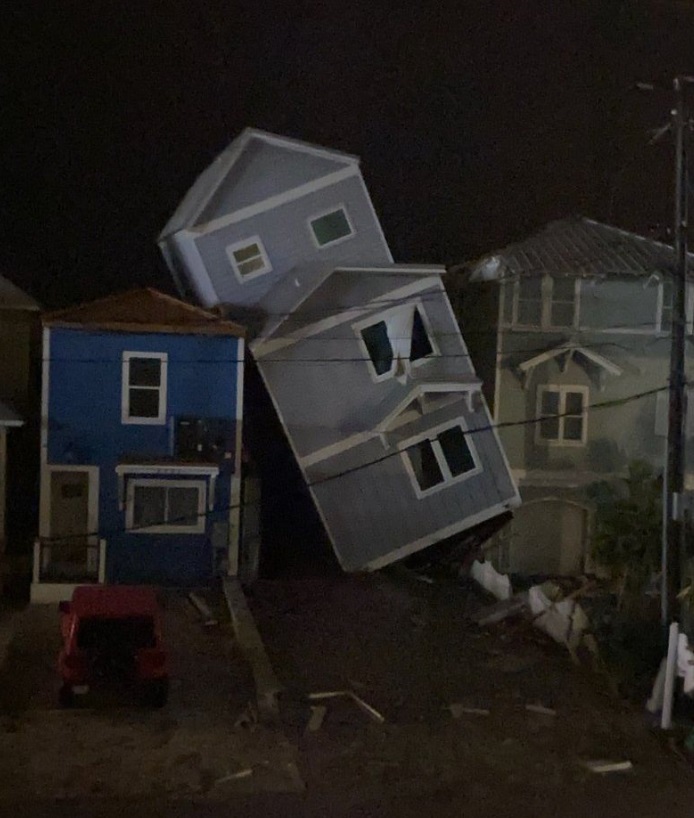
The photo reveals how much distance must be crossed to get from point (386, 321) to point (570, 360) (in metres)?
3.03

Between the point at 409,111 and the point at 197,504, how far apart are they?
740 cm

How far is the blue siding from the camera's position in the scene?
13586 mm

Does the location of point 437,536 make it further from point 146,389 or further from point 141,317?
point 141,317

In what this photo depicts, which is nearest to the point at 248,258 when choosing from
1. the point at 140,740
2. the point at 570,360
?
the point at 570,360

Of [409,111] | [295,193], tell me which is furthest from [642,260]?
[295,193]

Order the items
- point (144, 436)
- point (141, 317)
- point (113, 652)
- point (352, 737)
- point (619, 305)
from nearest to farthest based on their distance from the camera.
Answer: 1. point (352, 737)
2. point (113, 652)
3. point (141, 317)
4. point (144, 436)
5. point (619, 305)

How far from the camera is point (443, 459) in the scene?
1464 cm

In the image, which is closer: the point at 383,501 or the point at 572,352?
the point at 383,501

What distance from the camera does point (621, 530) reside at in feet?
41.5

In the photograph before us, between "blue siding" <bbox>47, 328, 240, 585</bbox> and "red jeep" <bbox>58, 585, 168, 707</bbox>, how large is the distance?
3.98 meters

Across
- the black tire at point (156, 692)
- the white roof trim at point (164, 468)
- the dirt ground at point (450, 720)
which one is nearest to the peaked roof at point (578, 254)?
the dirt ground at point (450, 720)

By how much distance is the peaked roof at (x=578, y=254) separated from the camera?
14531mm

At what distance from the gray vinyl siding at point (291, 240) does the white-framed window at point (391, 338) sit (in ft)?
2.89

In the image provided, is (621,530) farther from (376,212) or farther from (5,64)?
(5,64)
